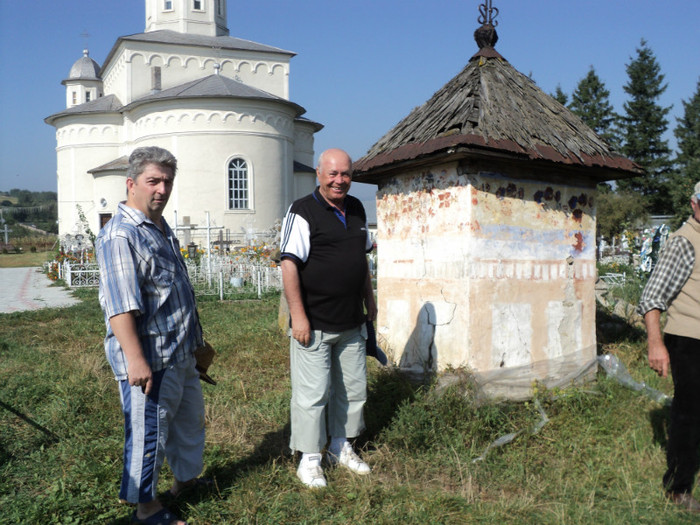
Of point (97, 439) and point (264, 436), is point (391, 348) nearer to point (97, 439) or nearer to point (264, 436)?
point (264, 436)

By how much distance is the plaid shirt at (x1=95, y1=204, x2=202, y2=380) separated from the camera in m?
2.73

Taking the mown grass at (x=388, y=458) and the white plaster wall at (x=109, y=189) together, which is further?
the white plaster wall at (x=109, y=189)

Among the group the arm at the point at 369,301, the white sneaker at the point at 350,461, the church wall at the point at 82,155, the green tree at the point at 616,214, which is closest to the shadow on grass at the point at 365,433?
the white sneaker at the point at 350,461

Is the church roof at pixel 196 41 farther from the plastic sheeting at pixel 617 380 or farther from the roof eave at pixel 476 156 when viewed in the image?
the plastic sheeting at pixel 617 380

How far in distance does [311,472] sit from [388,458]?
55cm

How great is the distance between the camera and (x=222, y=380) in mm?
5727

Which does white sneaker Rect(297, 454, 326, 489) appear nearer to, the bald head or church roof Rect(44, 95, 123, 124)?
the bald head

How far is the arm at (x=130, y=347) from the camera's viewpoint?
2.71m

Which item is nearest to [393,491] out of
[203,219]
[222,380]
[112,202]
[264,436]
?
[264,436]

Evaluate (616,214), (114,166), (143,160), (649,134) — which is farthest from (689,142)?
(143,160)

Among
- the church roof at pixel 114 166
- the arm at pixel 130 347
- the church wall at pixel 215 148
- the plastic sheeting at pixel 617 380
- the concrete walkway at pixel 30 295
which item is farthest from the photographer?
the church roof at pixel 114 166

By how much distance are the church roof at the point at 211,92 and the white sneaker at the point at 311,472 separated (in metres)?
24.7

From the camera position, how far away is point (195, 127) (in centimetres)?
2670

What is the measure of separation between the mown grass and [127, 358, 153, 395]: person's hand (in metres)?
0.87
